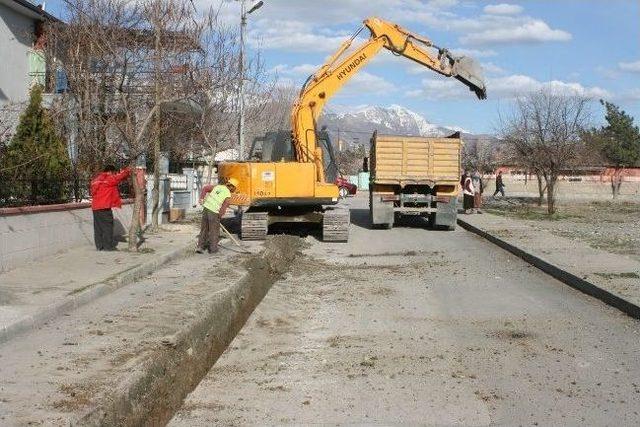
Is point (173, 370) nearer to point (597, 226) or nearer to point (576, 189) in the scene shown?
point (597, 226)

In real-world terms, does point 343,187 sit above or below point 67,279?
above

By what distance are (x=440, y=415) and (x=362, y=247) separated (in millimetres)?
12825

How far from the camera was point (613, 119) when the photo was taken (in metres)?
79.1

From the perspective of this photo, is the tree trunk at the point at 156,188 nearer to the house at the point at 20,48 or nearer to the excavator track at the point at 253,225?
the excavator track at the point at 253,225

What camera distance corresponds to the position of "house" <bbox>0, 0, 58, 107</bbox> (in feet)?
77.9

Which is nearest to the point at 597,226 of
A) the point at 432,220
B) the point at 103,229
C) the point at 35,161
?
the point at 432,220

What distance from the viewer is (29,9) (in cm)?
2398

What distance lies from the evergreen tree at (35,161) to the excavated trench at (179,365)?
158 inches

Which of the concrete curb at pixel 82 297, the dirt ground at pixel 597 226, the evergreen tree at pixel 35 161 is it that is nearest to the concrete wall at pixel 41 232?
the evergreen tree at pixel 35 161

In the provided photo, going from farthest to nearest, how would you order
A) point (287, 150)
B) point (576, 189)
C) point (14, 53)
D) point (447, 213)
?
point (576, 189), point (14, 53), point (447, 213), point (287, 150)

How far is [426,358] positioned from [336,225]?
11.7 metres

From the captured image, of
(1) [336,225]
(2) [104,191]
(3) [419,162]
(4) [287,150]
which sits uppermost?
(4) [287,150]

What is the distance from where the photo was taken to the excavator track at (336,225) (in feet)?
63.0

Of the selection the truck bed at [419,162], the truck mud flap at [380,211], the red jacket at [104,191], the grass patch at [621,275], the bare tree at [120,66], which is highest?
the bare tree at [120,66]
